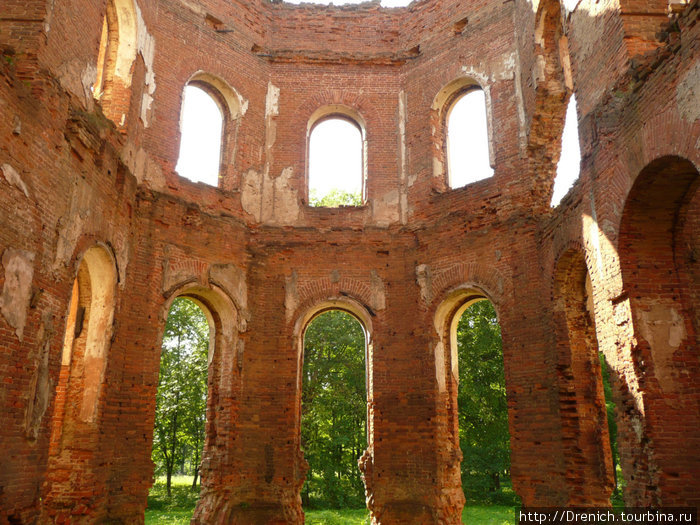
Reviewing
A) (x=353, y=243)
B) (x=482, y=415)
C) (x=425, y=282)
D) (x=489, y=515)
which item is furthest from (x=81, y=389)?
(x=482, y=415)

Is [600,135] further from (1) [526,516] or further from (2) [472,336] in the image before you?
(2) [472,336]

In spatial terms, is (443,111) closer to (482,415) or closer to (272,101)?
(272,101)

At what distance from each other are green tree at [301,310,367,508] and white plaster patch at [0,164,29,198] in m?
12.1

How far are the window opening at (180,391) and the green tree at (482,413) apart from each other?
8.52 metres

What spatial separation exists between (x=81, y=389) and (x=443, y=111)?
30.5 feet

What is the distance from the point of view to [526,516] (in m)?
9.10

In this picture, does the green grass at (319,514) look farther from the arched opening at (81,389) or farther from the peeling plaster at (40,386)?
the peeling plaster at (40,386)

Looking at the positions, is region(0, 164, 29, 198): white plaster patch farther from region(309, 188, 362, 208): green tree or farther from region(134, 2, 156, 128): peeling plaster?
region(309, 188, 362, 208): green tree

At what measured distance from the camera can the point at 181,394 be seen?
1895 centimetres

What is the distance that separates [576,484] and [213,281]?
733 cm

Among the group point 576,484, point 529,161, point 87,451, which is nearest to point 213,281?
Answer: point 87,451

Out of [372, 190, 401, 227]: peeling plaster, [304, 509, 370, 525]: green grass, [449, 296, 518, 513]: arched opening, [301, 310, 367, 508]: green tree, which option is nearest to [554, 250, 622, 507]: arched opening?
[372, 190, 401, 227]: peeling plaster

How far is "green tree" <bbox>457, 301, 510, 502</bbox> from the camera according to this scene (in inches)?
696

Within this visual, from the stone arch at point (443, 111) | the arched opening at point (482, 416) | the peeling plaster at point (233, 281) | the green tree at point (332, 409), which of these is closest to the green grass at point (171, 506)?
the green tree at point (332, 409)
